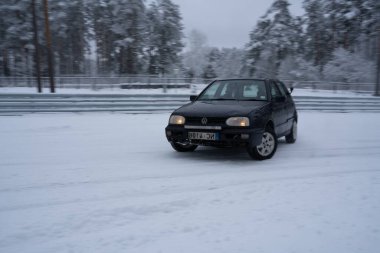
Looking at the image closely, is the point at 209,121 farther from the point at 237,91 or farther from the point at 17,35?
the point at 17,35

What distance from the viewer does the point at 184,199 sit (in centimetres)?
403

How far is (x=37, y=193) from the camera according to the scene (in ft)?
13.7

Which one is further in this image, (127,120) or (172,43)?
(172,43)

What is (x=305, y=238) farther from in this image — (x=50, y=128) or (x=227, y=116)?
(x=50, y=128)

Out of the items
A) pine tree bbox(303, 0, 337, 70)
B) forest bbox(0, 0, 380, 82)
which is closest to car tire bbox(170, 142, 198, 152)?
forest bbox(0, 0, 380, 82)

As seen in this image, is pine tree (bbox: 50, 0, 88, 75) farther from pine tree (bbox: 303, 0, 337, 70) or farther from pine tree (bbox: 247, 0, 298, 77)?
pine tree (bbox: 303, 0, 337, 70)

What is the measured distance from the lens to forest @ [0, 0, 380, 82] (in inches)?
1501

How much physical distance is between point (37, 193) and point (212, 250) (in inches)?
94.5

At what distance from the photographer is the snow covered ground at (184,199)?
118 inches

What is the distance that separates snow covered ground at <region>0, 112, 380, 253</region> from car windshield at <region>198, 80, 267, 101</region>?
3.43ft

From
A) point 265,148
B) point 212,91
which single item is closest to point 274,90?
point 212,91

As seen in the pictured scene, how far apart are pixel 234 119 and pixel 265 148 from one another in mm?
903

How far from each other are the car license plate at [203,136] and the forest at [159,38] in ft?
113

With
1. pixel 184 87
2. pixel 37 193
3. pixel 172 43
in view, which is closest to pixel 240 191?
pixel 37 193
